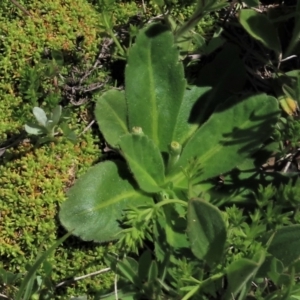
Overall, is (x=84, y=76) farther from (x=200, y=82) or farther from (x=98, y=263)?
(x=98, y=263)

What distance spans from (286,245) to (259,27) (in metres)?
0.71

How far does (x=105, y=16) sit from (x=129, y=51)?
12cm

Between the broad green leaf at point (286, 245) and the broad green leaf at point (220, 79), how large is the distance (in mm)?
468

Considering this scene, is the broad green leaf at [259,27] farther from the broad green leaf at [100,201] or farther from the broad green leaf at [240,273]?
the broad green leaf at [240,273]

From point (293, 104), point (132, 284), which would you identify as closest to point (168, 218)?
point (132, 284)

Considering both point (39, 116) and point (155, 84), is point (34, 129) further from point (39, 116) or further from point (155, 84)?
point (155, 84)

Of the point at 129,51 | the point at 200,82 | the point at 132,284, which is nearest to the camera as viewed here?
the point at 132,284

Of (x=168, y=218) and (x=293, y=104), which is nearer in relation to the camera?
(x=168, y=218)

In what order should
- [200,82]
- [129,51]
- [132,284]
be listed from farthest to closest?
[200,82] → [129,51] → [132,284]

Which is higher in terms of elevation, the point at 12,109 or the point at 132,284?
the point at 12,109

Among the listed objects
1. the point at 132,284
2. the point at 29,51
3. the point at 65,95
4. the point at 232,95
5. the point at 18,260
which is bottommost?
the point at 132,284

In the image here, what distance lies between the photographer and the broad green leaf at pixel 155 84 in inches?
70.5

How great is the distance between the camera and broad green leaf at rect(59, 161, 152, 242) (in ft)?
5.53

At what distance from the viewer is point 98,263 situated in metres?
1.76
